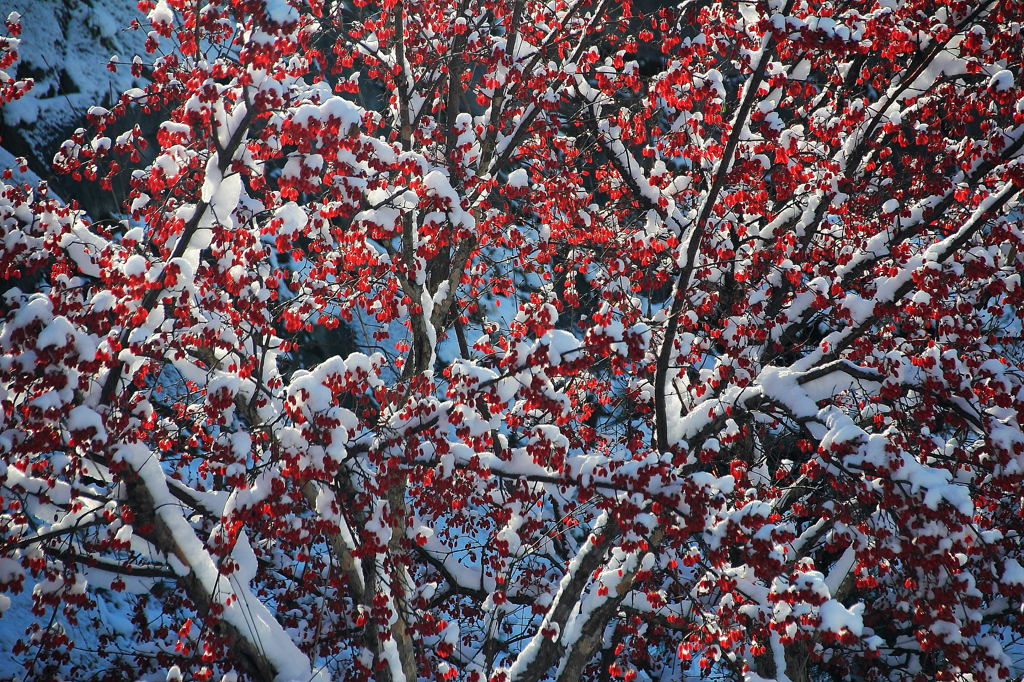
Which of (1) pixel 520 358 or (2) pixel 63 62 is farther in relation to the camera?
(2) pixel 63 62

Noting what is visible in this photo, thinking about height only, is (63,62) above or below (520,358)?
above

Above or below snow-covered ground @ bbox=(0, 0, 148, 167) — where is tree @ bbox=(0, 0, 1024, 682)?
below

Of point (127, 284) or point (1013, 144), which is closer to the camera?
point (127, 284)

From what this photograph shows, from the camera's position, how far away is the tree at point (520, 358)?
14.1 feet

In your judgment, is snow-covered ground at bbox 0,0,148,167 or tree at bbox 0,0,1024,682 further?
snow-covered ground at bbox 0,0,148,167

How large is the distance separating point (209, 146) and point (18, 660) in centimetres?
607

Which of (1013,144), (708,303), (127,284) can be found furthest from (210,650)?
(1013,144)

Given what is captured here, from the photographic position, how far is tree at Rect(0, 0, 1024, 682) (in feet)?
14.1

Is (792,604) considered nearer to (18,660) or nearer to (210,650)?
(210,650)

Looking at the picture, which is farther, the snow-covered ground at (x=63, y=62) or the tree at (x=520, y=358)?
the snow-covered ground at (x=63, y=62)

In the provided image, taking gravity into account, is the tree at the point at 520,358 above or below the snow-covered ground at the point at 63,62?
below

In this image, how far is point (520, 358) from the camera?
4305mm

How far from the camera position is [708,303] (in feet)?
20.2

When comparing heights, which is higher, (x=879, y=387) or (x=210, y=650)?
(x=210, y=650)
